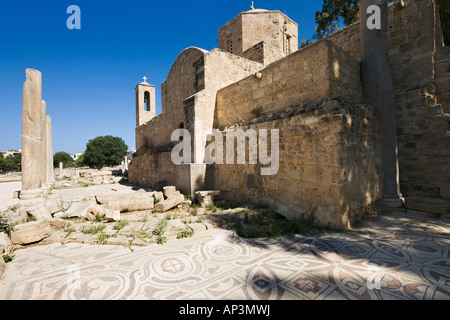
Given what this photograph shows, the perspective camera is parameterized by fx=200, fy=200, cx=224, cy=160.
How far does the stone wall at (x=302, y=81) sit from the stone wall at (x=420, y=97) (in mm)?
1577

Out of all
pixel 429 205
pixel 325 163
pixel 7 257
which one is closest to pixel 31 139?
pixel 7 257

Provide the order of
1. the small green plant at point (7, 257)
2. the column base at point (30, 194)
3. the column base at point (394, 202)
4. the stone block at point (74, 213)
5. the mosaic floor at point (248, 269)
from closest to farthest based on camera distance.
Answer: the mosaic floor at point (248, 269) < the small green plant at point (7, 257) < the column base at point (394, 202) < the stone block at point (74, 213) < the column base at point (30, 194)

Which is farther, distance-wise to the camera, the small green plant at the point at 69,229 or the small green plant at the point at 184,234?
the small green plant at the point at 69,229

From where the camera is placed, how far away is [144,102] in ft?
52.5

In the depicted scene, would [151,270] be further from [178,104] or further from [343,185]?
[178,104]

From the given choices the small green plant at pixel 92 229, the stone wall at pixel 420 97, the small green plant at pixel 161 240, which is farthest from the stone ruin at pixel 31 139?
the stone wall at pixel 420 97

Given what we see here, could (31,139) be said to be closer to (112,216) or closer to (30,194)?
(30,194)

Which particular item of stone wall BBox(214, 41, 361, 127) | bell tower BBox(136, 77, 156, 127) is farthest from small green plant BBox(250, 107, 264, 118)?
bell tower BBox(136, 77, 156, 127)

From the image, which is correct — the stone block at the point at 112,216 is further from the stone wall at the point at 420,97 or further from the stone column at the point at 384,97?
the stone wall at the point at 420,97

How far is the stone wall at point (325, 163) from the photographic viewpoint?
3.93 metres

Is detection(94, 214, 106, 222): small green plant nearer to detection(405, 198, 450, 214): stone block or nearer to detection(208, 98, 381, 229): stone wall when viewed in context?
detection(208, 98, 381, 229): stone wall

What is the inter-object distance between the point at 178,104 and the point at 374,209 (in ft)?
29.5

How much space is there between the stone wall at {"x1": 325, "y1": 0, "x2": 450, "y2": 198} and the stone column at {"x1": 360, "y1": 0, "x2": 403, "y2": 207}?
77 cm

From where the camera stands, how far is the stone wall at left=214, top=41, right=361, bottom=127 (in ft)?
14.6
